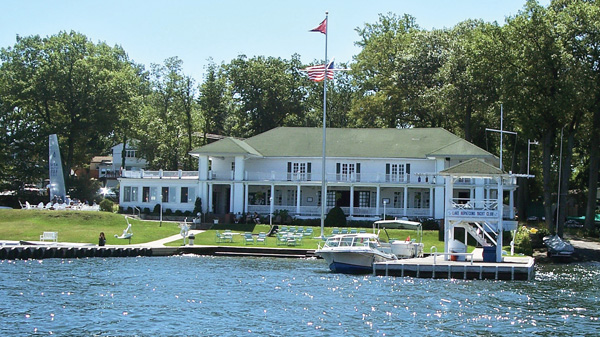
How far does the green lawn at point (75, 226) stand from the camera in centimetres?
5681

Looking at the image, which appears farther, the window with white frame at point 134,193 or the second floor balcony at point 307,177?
the window with white frame at point 134,193

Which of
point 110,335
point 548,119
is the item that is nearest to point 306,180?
point 548,119

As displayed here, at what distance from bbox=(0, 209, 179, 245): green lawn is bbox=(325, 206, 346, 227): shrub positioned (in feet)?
41.5

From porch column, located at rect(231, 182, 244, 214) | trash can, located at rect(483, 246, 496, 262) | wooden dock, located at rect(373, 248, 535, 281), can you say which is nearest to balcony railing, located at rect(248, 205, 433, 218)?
porch column, located at rect(231, 182, 244, 214)

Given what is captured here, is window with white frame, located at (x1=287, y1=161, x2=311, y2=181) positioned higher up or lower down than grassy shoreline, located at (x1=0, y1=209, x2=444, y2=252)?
higher up

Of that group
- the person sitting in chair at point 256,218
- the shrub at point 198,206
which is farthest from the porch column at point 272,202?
the shrub at point 198,206

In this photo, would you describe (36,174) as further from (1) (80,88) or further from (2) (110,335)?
(2) (110,335)

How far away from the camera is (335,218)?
67438 millimetres

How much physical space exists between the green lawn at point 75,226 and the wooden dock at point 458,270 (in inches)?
794

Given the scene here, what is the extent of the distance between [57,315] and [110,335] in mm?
4279

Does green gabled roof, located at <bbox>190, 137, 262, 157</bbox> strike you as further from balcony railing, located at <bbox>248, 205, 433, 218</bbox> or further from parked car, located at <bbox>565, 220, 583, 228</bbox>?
parked car, located at <bbox>565, 220, 583, 228</bbox>

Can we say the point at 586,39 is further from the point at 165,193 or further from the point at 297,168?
the point at 165,193

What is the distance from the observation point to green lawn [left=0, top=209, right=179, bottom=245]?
56812mm

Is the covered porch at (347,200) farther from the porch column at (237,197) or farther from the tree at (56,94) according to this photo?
the tree at (56,94)
